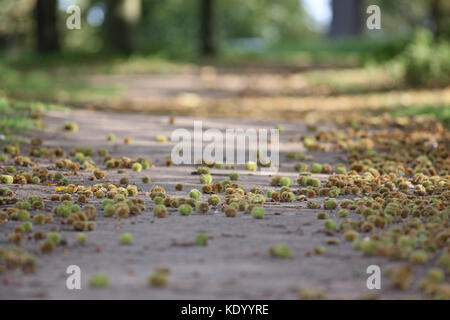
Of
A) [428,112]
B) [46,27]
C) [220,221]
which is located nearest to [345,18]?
[46,27]

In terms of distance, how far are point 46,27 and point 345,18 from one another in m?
17.1

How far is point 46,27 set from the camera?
20.5m

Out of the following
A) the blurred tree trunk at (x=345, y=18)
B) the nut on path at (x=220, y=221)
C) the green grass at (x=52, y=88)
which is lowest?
the nut on path at (x=220, y=221)

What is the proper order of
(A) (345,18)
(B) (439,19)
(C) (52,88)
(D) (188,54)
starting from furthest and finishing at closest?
(A) (345,18) < (D) (188,54) < (B) (439,19) < (C) (52,88)

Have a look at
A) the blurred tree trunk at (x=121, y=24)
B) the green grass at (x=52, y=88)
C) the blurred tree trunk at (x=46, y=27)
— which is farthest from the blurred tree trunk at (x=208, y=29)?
the green grass at (x=52, y=88)

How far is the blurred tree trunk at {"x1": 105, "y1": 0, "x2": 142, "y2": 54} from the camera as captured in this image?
20.0 m

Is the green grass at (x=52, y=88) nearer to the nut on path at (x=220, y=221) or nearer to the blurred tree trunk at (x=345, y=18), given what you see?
the nut on path at (x=220, y=221)

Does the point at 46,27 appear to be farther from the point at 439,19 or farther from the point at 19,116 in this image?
the point at 19,116

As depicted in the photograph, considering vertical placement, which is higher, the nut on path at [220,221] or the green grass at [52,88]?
the green grass at [52,88]

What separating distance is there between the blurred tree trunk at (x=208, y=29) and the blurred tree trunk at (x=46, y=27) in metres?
4.95

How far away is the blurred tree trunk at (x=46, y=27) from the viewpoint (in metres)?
20.4

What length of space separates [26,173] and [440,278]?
154 inches

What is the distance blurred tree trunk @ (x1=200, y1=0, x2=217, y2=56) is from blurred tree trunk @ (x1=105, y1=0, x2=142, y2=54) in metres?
2.84

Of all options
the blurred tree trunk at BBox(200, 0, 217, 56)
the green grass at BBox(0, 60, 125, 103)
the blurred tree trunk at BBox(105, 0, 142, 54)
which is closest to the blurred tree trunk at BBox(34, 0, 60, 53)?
the blurred tree trunk at BBox(105, 0, 142, 54)
